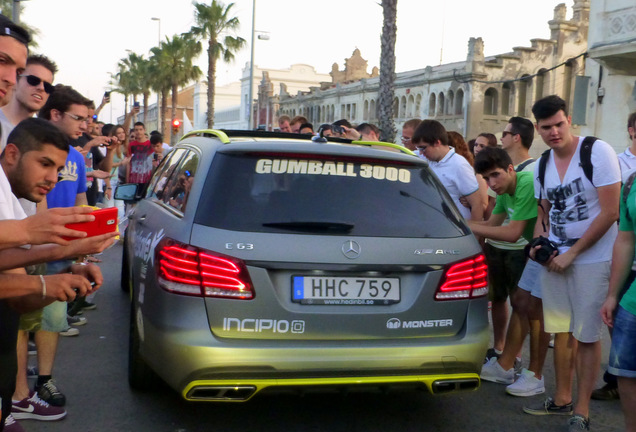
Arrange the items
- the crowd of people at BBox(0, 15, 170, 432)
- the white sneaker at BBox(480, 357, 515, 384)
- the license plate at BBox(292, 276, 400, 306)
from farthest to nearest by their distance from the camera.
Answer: the white sneaker at BBox(480, 357, 515, 384) → the license plate at BBox(292, 276, 400, 306) → the crowd of people at BBox(0, 15, 170, 432)

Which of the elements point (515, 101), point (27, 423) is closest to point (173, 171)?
point (27, 423)

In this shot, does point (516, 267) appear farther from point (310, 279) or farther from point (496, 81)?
point (496, 81)

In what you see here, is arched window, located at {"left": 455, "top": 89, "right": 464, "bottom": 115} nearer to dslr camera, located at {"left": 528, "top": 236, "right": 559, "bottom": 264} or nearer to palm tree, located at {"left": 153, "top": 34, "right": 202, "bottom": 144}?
palm tree, located at {"left": 153, "top": 34, "right": 202, "bottom": 144}

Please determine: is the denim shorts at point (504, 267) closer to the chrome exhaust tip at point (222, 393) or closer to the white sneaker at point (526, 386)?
the white sneaker at point (526, 386)

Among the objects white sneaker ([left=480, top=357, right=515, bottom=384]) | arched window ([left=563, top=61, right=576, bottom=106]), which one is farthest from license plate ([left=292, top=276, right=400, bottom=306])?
arched window ([left=563, top=61, right=576, bottom=106])

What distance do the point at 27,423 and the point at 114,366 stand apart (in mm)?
1153

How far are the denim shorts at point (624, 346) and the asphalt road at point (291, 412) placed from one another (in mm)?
1138

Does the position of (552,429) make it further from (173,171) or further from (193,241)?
(173,171)

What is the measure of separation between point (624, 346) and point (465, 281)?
0.89 metres

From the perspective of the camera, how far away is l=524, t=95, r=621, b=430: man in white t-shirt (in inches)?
166

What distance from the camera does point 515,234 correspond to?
5.06m

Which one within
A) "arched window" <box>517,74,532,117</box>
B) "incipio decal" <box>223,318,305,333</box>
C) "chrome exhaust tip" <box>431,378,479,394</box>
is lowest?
"chrome exhaust tip" <box>431,378,479,394</box>

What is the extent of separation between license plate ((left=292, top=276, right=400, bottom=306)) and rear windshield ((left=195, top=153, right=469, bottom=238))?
0.26 meters

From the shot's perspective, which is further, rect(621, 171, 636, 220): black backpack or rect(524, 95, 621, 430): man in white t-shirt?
rect(524, 95, 621, 430): man in white t-shirt
